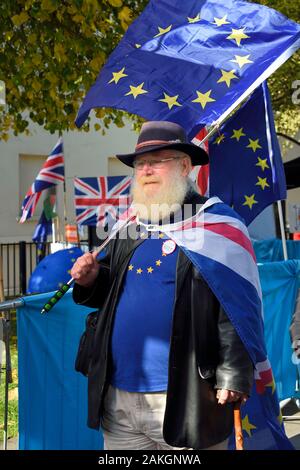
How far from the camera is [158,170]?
115 inches

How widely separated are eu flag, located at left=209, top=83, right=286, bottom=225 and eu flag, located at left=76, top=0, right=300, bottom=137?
84 centimetres

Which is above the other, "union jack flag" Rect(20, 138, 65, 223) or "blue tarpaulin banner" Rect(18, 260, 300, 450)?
"union jack flag" Rect(20, 138, 65, 223)

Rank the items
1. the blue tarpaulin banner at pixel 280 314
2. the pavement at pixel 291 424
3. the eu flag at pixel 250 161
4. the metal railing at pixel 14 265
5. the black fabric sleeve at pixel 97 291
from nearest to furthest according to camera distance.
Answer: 1. the black fabric sleeve at pixel 97 291
2. the pavement at pixel 291 424
3. the eu flag at pixel 250 161
4. the blue tarpaulin banner at pixel 280 314
5. the metal railing at pixel 14 265

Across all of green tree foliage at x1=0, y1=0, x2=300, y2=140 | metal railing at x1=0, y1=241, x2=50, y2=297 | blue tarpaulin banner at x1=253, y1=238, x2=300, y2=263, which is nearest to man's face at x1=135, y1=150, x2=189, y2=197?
green tree foliage at x1=0, y1=0, x2=300, y2=140

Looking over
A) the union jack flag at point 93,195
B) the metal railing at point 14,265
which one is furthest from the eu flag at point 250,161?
the metal railing at point 14,265

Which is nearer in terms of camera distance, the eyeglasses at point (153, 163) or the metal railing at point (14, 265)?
the eyeglasses at point (153, 163)

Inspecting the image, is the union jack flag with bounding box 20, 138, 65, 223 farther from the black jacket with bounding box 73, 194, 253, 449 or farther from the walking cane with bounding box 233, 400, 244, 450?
the walking cane with bounding box 233, 400, 244, 450

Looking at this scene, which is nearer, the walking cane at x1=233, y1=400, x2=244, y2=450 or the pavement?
the walking cane at x1=233, y1=400, x2=244, y2=450

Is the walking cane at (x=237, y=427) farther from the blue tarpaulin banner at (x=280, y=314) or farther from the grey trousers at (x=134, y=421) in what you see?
the blue tarpaulin banner at (x=280, y=314)

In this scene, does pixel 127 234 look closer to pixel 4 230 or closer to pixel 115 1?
pixel 115 1

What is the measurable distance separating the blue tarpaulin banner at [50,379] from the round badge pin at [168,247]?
3.86 feet

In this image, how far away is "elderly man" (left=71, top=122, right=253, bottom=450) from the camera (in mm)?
2654

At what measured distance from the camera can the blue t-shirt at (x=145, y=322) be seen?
9.07ft

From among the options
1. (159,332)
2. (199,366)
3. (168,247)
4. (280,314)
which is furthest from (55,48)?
(199,366)
